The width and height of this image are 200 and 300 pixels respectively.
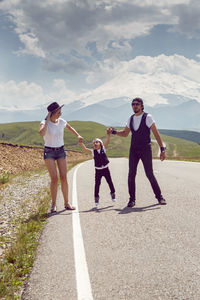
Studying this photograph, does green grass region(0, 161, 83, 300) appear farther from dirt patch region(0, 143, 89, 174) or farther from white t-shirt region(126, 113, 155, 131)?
dirt patch region(0, 143, 89, 174)

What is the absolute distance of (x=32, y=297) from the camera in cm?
292

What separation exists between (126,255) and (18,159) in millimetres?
22293

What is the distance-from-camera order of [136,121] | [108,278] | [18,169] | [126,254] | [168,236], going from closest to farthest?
[108,278] → [126,254] → [168,236] → [136,121] → [18,169]

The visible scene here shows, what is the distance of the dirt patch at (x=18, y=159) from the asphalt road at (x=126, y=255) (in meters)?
15.0

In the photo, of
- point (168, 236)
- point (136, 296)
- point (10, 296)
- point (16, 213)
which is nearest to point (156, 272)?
point (136, 296)

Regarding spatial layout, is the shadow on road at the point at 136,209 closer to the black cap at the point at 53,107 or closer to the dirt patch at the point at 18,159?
the black cap at the point at 53,107

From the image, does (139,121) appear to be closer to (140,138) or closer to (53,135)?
(140,138)

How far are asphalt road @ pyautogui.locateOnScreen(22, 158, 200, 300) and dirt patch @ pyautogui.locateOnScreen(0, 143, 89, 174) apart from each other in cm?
1503

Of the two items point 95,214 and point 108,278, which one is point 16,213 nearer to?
point 95,214

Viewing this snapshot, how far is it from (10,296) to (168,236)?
2.59 m

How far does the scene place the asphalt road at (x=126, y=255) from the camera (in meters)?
2.94

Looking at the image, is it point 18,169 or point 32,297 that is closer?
point 32,297

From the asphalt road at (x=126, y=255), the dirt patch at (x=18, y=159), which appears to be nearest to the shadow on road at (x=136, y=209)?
the asphalt road at (x=126, y=255)

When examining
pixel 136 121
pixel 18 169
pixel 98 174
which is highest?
pixel 136 121
